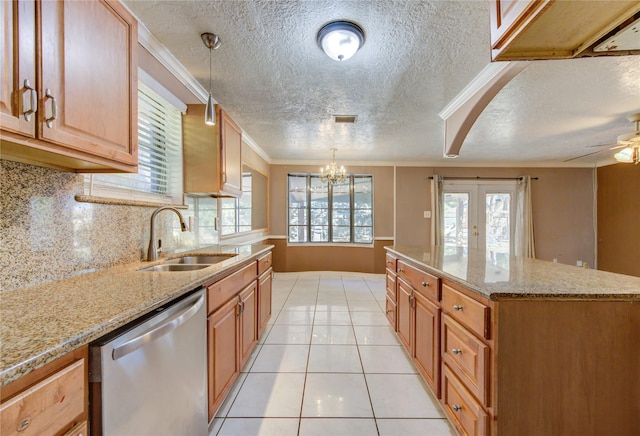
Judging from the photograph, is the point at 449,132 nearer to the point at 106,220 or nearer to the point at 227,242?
the point at 227,242

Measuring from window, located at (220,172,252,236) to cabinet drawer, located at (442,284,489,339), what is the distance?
251cm

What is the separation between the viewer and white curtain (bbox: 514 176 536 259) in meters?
5.51

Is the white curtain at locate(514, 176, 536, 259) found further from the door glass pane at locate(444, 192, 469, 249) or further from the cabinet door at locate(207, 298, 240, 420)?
the cabinet door at locate(207, 298, 240, 420)

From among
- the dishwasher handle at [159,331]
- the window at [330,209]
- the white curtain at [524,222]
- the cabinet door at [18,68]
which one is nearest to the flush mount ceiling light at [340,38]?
the cabinet door at [18,68]

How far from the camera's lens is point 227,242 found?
3342mm

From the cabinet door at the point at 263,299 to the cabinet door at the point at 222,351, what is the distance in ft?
1.90

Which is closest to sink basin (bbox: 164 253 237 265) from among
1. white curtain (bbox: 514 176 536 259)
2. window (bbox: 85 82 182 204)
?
window (bbox: 85 82 182 204)

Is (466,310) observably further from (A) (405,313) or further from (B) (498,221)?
(B) (498,221)

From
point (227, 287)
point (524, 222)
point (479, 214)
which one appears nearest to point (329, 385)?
point (227, 287)

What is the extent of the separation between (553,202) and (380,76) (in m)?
5.68

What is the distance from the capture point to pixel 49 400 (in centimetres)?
63

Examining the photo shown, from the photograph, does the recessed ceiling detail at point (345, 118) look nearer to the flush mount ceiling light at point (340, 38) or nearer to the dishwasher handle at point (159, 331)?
the flush mount ceiling light at point (340, 38)

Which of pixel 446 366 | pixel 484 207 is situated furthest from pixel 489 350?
pixel 484 207

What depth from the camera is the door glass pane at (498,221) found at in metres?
5.70
